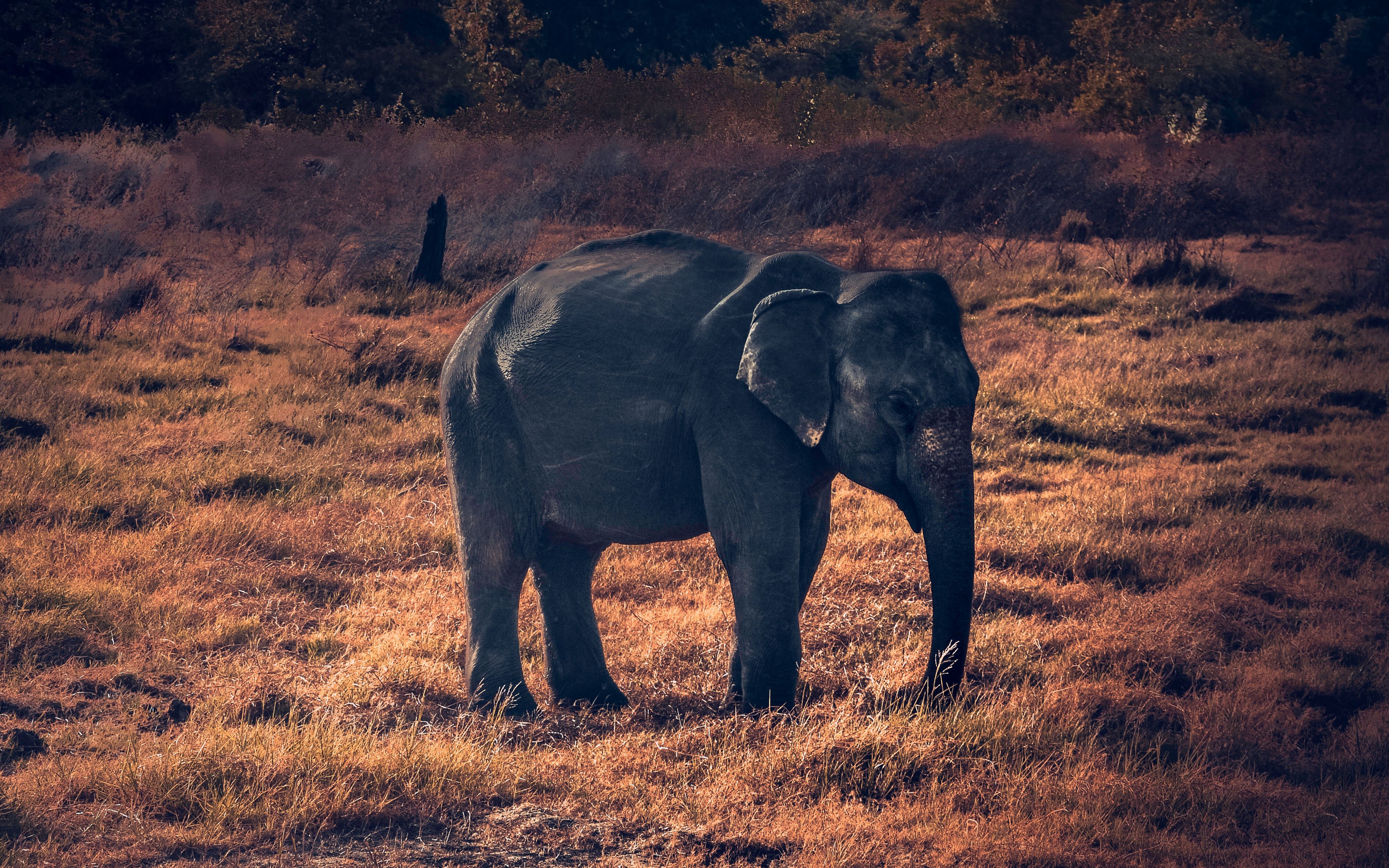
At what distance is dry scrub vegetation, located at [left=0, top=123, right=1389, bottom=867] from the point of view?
4074 mm

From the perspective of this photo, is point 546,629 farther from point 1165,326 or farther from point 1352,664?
point 1165,326

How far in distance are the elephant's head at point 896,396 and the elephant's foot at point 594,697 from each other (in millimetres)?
1502

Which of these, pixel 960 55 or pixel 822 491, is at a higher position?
pixel 960 55

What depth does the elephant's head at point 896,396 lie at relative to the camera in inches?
168

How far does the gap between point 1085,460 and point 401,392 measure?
5.66 m

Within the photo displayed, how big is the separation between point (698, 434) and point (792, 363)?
458 millimetres

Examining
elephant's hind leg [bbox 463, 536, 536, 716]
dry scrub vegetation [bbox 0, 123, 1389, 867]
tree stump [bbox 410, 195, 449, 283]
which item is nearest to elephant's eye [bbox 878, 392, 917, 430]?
dry scrub vegetation [bbox 0, 123, 1389, 867]

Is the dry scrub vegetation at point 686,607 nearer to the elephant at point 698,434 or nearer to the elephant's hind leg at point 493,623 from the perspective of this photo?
the elephant's hind leg at point 493,623

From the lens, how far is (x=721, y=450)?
4551mm

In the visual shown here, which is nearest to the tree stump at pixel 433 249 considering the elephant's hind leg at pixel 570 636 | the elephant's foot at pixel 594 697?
the elephant's hind leg at pixel 570 636

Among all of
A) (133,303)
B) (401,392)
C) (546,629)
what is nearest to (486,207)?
(133,303)

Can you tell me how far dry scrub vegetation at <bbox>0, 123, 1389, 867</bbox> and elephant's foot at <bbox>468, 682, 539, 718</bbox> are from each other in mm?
150

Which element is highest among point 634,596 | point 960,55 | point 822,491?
point 960,55

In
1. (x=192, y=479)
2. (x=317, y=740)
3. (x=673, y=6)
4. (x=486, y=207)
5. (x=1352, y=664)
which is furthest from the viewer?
(x=673, y=6)
